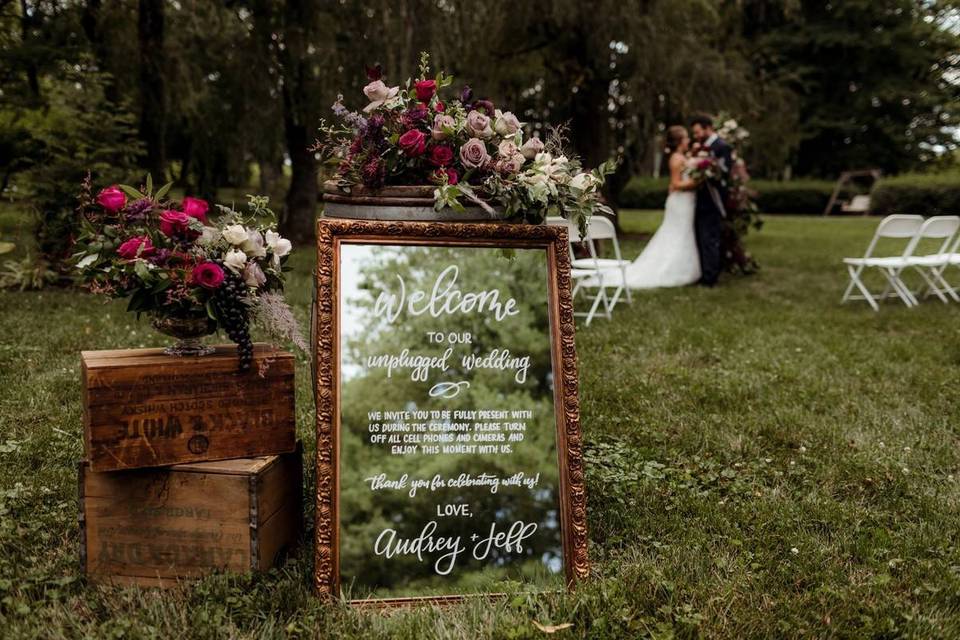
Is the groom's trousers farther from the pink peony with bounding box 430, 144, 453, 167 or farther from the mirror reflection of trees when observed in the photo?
the pink peony with bounding box 430, 144, 453, 167

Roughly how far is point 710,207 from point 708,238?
0.45 metres

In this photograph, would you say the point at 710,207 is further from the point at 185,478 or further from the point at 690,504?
the point at 185,478

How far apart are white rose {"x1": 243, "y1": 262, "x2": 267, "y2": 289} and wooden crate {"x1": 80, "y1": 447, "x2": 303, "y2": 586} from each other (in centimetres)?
66

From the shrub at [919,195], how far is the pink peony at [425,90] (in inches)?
1006

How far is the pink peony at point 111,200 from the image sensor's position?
3.03 m

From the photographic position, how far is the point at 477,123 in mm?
3070

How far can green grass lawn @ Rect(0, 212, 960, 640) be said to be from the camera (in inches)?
110

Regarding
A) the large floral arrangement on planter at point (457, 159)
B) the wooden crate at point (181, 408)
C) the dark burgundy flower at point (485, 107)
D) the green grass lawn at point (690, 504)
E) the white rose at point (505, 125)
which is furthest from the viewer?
the dark burgundy flower at point (485, 107)

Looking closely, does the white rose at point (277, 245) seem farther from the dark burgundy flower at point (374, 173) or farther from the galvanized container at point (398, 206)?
the dark burgundy flower at point (374, 173)

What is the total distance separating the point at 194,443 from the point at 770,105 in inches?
709

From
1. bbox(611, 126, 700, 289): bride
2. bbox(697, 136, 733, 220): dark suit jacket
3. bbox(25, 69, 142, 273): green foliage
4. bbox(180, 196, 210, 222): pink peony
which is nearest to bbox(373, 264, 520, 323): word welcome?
bbox(180, 196, 210, 222): pink peony

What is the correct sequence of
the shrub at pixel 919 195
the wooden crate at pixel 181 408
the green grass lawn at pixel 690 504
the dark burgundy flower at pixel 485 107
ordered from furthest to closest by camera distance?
the shrub at pixel 919 195 < the dark burgundy flower at pixel 485 107 < the wooden crate at pixel 181 408 < the green grass lawn at pixel 690 504

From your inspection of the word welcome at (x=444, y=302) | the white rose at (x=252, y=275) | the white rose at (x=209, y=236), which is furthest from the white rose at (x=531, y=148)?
the white rose at (x=209, y=236)

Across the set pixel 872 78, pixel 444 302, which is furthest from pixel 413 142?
pixel 872 78
